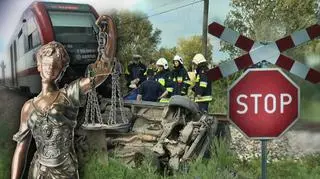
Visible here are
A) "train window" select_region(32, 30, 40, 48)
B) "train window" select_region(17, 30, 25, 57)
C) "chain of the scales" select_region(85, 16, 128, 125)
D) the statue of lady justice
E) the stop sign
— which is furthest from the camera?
the stop sign

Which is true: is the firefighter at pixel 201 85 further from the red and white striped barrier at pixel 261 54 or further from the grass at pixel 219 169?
the grass at pixel 219 169

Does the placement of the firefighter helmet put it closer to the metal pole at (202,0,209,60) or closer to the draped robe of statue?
the metal pole at (202,0,209,60)

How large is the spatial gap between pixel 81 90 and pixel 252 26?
3.94 feet

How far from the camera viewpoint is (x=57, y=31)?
120 inches

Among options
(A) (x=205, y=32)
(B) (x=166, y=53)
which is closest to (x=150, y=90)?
(B) (x=166, y=53)

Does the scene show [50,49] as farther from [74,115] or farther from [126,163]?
[126,163]

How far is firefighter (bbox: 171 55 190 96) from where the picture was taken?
3.48 metres

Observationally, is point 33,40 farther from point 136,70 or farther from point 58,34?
point 136,70

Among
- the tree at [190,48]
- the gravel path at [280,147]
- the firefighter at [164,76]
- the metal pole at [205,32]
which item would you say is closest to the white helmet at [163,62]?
the firefighter at [164,76]

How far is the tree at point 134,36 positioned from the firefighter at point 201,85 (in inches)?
10.6

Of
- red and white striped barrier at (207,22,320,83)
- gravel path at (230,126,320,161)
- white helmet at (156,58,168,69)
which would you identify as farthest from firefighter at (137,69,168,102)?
gravel path at (230,126,320,161)

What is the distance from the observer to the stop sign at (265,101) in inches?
129

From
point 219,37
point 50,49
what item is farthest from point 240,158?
point 50,49

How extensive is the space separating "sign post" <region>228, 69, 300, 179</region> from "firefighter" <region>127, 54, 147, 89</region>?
21.1 inches
